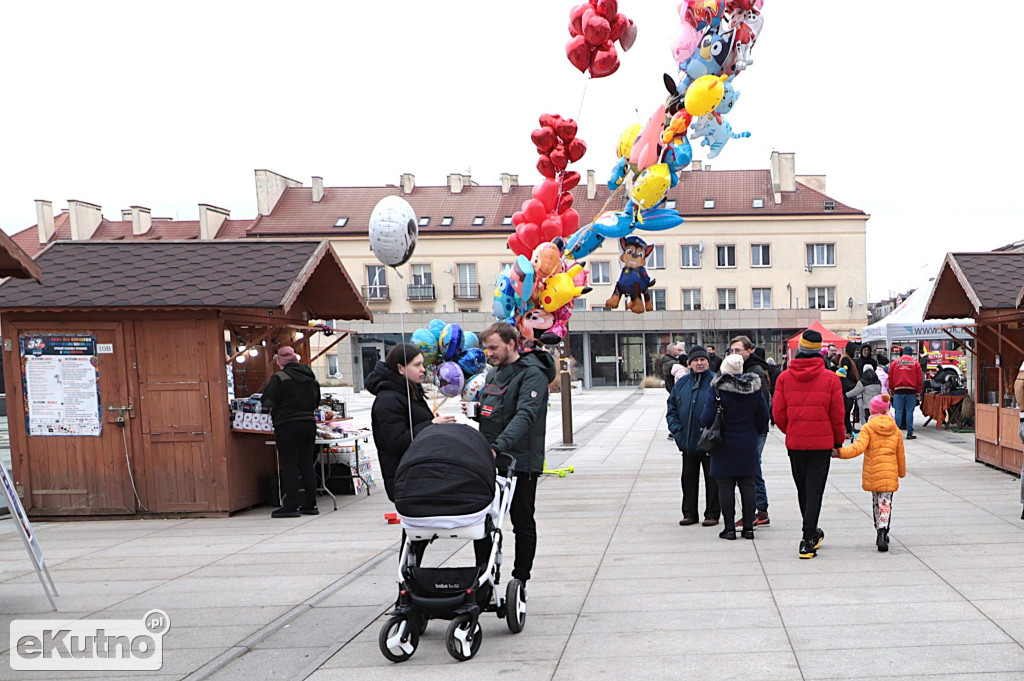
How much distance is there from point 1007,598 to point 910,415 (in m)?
12.1

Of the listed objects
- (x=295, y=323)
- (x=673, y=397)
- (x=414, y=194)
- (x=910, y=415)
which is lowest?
(x=910, y=415)

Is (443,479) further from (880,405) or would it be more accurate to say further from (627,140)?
(627,140)

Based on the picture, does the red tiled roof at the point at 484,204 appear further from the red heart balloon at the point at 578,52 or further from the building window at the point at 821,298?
the red heart balloon at the point at 578,52

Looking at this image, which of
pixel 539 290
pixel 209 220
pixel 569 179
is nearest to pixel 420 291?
pixel 209 220

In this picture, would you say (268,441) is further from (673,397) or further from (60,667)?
(60,667)

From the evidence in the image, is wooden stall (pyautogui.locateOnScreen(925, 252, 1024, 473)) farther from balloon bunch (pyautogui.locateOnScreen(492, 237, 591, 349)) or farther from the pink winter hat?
balloon bunch (pyautogui.locateOnScreen(492, 237, 591, 349))

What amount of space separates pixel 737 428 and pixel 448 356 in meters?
3.40

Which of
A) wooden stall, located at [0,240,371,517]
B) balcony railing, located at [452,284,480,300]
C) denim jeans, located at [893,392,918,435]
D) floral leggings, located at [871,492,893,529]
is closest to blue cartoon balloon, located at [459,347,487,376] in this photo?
wooden stall, located at [0,240,371,517]

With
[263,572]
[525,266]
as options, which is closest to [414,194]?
[525,266]

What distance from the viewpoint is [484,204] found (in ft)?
177

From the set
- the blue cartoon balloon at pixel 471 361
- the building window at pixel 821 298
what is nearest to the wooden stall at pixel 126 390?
the blue cartoon balloon at pixel 471 361

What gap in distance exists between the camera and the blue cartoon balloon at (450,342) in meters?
9.89

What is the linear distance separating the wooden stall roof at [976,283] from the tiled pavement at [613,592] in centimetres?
266

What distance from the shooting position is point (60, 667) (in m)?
5.15
